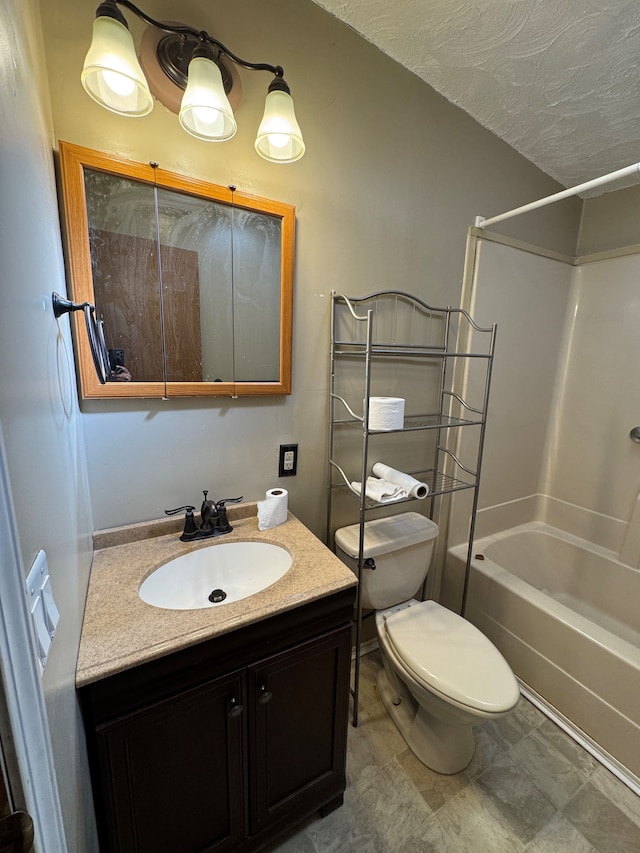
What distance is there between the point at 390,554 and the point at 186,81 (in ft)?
5.71

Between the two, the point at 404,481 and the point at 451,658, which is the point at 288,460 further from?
the point at 451,658

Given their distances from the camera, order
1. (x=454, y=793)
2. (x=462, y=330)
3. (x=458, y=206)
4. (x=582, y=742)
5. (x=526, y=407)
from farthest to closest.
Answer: (x=526, y=407) < (x=462, y=330) < (x=458, y=206) < (x=582, y=742) < (x=454, y=793)

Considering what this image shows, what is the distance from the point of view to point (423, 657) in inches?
48.7

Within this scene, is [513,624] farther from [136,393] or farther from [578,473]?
[136,393]

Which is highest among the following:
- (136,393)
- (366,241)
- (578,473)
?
(366,241)

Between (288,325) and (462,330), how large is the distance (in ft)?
3.06

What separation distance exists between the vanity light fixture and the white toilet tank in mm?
1382

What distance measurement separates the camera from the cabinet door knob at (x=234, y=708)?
33.8 inches

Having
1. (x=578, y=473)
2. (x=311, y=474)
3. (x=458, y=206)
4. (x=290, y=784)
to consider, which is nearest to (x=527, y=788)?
(x=290, y=784)

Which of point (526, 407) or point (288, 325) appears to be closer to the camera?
point (288, 325)

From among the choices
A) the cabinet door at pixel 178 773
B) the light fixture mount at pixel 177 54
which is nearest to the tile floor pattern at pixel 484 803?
the cabinet door at pixel 178 773

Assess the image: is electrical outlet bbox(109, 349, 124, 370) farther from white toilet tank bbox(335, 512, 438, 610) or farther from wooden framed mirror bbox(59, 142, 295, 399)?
white toilet tank bbox(335, 512, 438, 610)

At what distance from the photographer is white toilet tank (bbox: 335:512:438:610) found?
140 cm

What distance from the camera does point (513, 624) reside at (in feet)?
5.34
